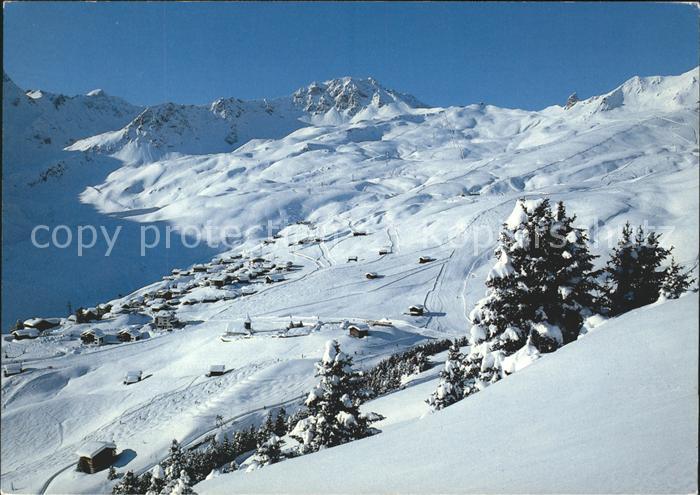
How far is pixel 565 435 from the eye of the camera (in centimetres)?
427

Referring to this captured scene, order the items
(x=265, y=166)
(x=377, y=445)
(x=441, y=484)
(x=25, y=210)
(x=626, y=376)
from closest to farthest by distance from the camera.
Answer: (x=441, y=484), (x=626, y=376), (x=377, y=445), (x=25, y=210), (x=265, y=166)

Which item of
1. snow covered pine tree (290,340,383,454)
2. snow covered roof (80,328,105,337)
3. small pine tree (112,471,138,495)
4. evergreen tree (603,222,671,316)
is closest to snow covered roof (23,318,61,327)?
snow covered roof (80,328,105,337)

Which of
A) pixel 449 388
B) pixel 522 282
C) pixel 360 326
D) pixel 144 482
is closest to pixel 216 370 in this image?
pixel 144 482

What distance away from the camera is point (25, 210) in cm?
14662

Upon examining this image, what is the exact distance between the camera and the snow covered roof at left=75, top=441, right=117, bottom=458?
22844 mm

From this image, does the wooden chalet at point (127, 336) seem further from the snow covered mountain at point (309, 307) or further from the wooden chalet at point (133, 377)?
the wooden chalet at point (133, 377)

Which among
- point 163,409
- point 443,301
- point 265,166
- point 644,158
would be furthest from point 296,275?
point 265,166

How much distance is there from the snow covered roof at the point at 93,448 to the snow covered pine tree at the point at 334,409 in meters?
16.0

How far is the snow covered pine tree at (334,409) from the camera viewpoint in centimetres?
1299

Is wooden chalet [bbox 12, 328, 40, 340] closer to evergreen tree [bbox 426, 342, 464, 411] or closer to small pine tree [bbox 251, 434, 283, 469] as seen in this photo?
small pine tree [bbox 251, 434, 283, 469]

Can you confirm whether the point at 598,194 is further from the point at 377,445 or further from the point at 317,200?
the point at 317,200

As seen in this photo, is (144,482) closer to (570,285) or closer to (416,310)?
(570,285)

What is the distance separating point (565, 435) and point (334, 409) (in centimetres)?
1028

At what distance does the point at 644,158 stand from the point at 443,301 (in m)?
87.2
